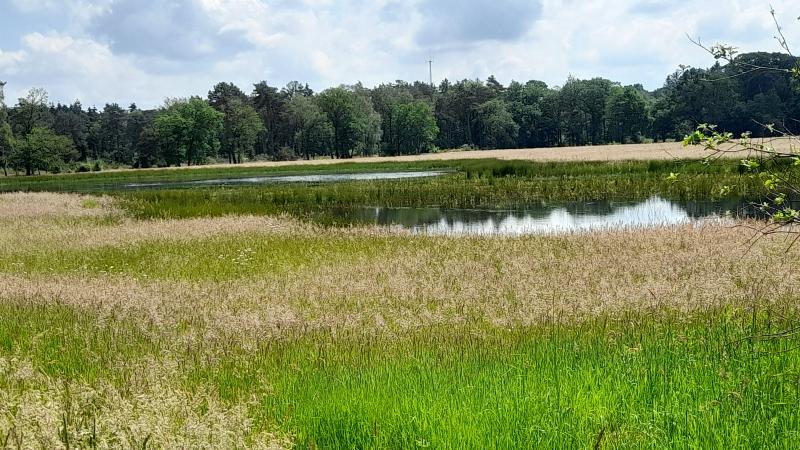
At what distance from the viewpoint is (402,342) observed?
9.10 metres

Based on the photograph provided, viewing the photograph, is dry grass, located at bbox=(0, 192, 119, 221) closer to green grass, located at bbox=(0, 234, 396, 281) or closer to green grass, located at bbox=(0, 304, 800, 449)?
green grass, located at bbox=(0, 234, 396, 281)

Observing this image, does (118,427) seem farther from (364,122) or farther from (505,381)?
(364,122)

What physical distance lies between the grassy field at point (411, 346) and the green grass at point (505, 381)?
1.1 inches

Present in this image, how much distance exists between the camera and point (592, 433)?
17.6 feet

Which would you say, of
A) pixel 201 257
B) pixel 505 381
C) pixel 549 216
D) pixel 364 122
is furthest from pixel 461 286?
pixel 364 122

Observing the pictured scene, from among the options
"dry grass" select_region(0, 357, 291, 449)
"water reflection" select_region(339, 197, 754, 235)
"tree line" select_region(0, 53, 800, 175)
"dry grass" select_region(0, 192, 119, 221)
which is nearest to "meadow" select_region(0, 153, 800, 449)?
"dry grass" select_region(0, 357, 291, 449)

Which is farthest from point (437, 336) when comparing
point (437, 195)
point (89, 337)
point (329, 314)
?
point (437, 195)

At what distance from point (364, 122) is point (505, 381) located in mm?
133023

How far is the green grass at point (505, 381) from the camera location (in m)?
5.43

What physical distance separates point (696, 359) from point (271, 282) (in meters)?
10.1

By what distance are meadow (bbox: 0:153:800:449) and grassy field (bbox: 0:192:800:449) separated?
0.13ft

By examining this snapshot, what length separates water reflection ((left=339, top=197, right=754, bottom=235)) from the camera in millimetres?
27000

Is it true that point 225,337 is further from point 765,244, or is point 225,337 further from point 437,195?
point 437,195

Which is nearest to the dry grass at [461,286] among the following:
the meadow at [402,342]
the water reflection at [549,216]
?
the meadow at [402,342]
